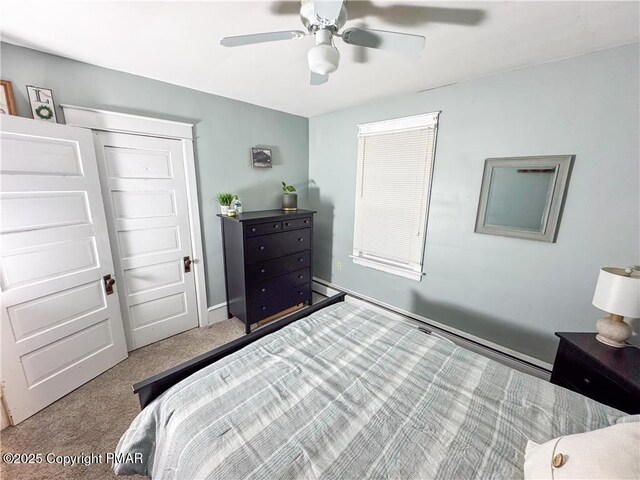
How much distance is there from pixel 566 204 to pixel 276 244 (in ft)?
7.93

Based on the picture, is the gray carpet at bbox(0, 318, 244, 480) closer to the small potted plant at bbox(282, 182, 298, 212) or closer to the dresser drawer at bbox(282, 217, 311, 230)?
the dresser drawer at bbox(282, 217, 311, 230)

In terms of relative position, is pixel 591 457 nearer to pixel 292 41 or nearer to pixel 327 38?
pixel 327 38

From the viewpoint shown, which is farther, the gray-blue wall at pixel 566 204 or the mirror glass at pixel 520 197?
the mirror glass at pixel 520 197

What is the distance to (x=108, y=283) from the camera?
6.56ft

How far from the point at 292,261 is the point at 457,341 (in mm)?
1842

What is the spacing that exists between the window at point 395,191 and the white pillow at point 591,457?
1819 mm

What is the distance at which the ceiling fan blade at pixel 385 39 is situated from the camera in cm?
116

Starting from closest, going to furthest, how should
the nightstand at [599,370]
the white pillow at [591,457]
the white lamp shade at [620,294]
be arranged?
the white pillow at [591,457] → the nightstand at [599,370] → the white lamp shade at [620,294]

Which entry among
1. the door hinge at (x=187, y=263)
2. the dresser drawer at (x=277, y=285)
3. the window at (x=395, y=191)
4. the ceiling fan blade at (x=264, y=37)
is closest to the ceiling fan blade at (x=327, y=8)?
the ceiling fan blade at (x=264, y=37)

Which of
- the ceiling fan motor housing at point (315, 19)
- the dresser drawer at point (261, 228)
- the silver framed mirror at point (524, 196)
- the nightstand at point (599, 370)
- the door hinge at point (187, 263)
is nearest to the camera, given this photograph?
the ceiling fan motor housing at point (315, 19)

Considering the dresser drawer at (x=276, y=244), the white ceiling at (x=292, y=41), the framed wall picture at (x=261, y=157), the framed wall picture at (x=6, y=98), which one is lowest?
the dresser drawer at (x=276, y=244)

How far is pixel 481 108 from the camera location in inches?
80.6

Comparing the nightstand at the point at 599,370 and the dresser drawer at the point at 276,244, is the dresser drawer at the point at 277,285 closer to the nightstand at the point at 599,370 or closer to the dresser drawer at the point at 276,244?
the dresser drawer at the point at 276,244

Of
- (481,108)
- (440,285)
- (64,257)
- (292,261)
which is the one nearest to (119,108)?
(64,257)
